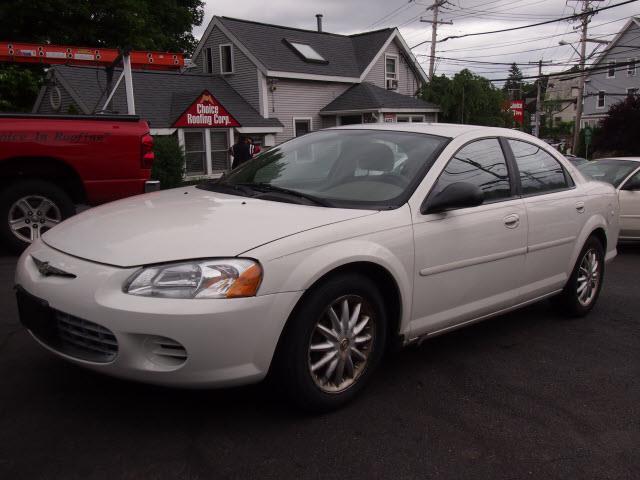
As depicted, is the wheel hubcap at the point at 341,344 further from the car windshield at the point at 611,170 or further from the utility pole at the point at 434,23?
the utility pole at the point at 434,23

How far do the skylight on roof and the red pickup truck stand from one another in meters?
20.7

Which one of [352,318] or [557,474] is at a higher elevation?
[352,318]

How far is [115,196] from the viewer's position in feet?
23.3

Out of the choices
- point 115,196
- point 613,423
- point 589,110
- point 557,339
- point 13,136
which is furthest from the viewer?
point 589,110

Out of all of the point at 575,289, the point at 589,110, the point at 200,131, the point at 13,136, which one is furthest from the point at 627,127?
the point at 589,110

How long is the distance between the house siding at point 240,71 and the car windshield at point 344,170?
21.4 meters

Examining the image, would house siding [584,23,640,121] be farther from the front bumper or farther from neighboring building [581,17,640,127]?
the front bumper

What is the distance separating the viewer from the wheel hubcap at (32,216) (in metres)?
6.72

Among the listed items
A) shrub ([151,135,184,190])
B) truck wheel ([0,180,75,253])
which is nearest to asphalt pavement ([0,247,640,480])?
truck wheel ([0,180,75,253])

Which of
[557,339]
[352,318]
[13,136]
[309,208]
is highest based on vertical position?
[13,136]

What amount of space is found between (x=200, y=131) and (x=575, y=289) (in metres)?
18.3

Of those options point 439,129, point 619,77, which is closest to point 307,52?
point 439,129

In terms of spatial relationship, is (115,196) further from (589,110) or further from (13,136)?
(589,110)

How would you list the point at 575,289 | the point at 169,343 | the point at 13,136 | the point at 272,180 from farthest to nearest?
the point at 13,136 < the point at 575,289 < the point at 272,180 < the point at 169,343
